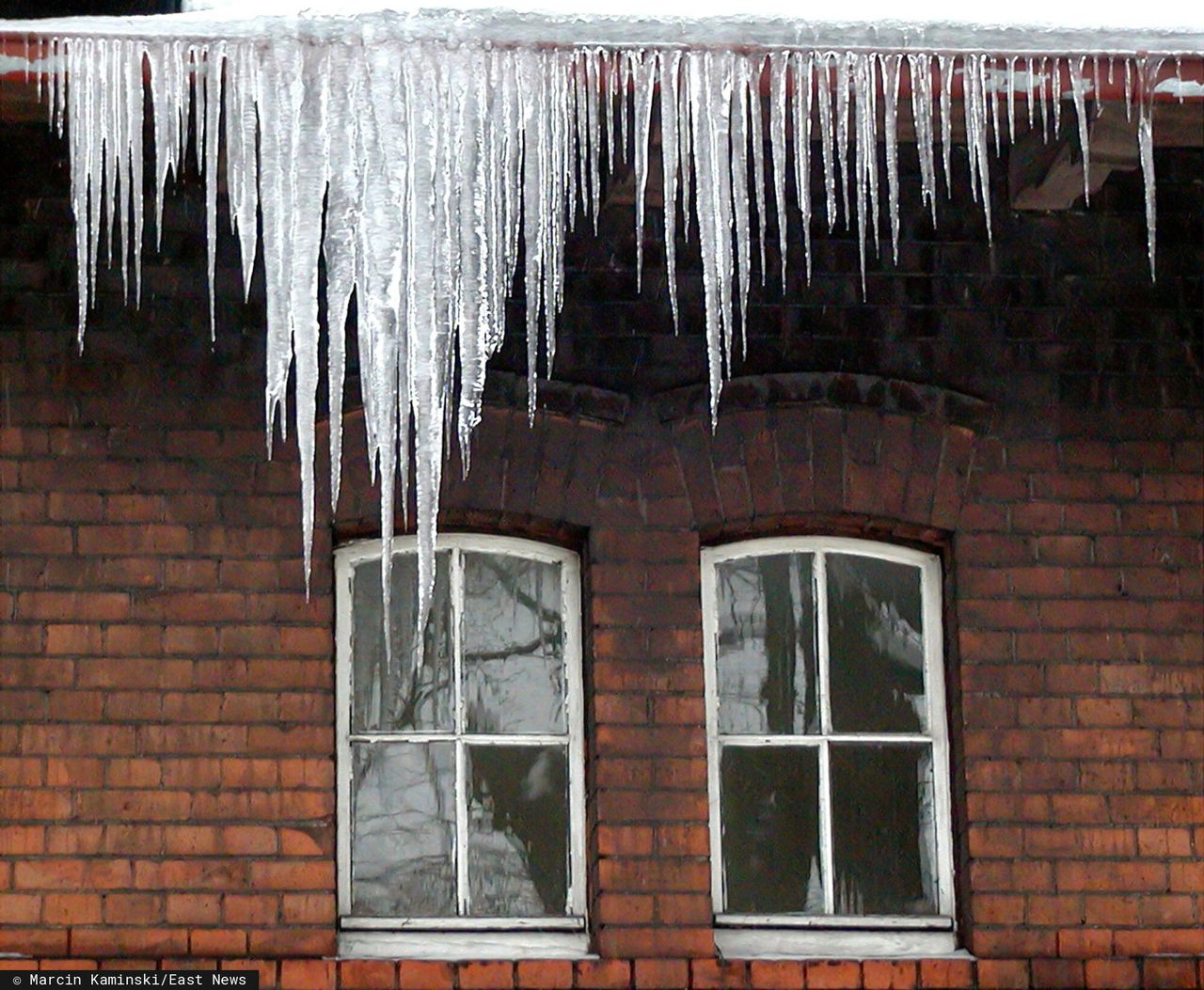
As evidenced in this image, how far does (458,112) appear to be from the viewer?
21.0 ft

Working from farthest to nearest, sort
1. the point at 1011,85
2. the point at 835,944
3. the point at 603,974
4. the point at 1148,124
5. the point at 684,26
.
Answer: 1. the point at 835,944
2. the point at 603,974
3. the point at 1148,124
4. the point at 1011,85
5. the point at 684,26

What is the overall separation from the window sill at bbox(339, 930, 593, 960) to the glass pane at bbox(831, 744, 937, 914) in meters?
0.85

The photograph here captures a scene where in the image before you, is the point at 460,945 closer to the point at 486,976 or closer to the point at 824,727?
the point at 486,976

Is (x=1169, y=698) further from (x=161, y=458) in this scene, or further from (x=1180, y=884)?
(x=161, y=458)

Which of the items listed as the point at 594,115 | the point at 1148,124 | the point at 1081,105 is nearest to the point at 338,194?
the point at 594,115

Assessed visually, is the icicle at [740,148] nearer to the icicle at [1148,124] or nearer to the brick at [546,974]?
the icicle at [1148,124]

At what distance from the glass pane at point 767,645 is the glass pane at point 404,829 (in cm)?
90

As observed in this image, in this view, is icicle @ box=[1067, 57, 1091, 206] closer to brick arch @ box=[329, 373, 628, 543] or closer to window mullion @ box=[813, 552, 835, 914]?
window mullion @ box=[813, 552, 835, 914]

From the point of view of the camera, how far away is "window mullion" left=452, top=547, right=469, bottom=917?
7184mm

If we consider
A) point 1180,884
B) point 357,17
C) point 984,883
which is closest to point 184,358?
point 357,17

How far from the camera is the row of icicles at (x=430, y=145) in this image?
20.6 feet

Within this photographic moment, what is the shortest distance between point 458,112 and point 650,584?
1638 millimetres

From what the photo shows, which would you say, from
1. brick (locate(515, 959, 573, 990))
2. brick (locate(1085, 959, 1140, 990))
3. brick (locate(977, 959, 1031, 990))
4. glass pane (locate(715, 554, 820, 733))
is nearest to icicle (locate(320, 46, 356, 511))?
glass pane (locate(715, 554, 820, 733))

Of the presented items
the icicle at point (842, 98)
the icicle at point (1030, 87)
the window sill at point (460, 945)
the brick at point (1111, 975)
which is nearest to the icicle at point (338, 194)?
the icicle at point (842, 98)
